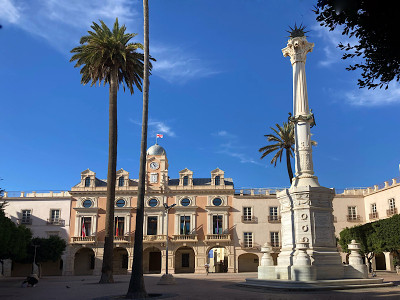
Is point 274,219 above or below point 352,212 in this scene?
below

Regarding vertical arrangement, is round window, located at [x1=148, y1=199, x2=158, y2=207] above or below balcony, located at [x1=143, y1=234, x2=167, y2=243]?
above

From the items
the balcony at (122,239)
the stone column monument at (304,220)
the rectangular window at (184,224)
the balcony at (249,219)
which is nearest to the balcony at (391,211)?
the balcony at (249,219)

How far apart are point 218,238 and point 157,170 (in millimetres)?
12023

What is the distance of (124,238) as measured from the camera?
169 ft

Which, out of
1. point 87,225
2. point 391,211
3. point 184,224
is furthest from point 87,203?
point 391,211

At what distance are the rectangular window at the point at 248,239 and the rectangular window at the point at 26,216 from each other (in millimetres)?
27664

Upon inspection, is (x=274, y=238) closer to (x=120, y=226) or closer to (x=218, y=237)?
(x=218, y=237)

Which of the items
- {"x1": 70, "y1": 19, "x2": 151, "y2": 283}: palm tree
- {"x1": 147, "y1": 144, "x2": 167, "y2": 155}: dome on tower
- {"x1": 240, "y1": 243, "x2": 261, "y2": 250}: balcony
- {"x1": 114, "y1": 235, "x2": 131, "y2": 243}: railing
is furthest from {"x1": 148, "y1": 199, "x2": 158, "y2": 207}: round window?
{"x1": 70, "y1": 19, "x2": 151, "y2": 283}: palm tree

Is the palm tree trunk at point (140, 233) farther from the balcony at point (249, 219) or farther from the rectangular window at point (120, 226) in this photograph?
the rectangular window at point (120, 226)

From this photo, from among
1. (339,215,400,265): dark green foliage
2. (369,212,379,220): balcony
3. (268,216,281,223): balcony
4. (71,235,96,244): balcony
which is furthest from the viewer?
(268,216,281,223): balcony

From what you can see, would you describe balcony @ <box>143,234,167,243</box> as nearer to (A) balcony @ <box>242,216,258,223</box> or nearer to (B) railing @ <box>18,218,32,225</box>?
(A) balcony @ <box>242,216,258,223</box>

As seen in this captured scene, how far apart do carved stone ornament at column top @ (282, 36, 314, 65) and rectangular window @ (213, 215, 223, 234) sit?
30.5 meters

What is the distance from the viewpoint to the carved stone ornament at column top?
24.6 metres

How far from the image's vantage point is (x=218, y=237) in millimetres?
50781
